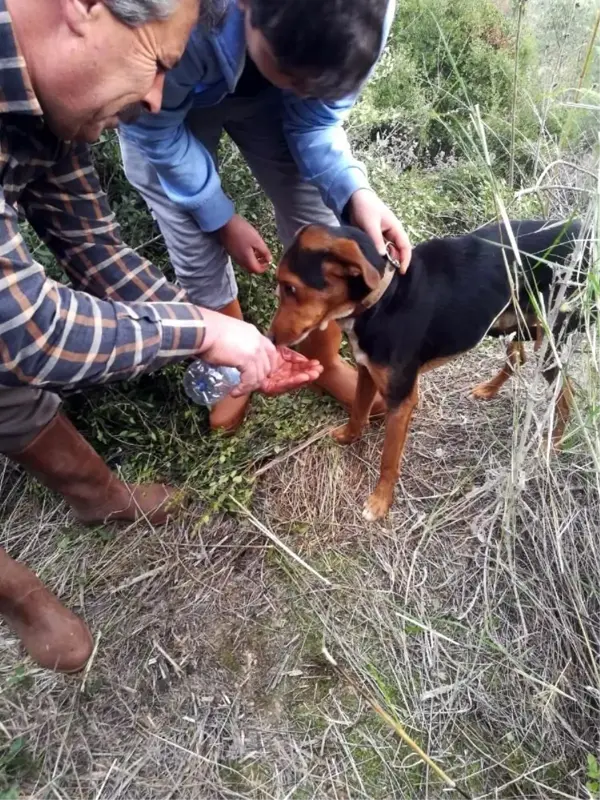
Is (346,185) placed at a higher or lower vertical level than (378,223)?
higher

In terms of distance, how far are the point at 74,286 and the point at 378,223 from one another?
3.72 feet

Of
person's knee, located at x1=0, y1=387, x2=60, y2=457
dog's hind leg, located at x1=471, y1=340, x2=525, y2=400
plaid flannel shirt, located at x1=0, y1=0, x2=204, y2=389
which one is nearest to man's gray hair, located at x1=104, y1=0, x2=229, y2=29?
plaid flannel shirt, located at x1=0, y1=0, x2=204, y2=389

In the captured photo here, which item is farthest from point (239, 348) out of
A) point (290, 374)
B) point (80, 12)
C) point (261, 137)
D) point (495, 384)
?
point (495, 384)

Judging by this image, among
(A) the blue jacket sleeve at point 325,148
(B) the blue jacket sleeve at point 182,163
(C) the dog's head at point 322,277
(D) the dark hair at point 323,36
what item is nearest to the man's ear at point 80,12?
(D) the dark hair at point 323,36

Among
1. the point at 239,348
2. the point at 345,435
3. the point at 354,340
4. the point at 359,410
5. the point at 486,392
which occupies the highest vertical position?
the point at 239,348

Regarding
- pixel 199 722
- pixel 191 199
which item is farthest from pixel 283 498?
pixel 191 199

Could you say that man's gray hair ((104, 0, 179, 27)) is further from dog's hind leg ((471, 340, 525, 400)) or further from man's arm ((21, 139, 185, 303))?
dog's hind leg ((471, 340, 525, 400))

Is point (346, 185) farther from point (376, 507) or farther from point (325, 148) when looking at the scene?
point (376, 507)

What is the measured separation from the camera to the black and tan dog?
2.20 meters

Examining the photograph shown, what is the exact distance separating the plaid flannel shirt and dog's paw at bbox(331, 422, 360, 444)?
922 millimetres

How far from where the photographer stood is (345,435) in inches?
106

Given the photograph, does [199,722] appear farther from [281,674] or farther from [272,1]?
[272,1]

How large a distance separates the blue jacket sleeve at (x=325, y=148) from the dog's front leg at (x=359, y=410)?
0.68 metres

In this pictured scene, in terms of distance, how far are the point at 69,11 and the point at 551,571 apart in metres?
1.96
